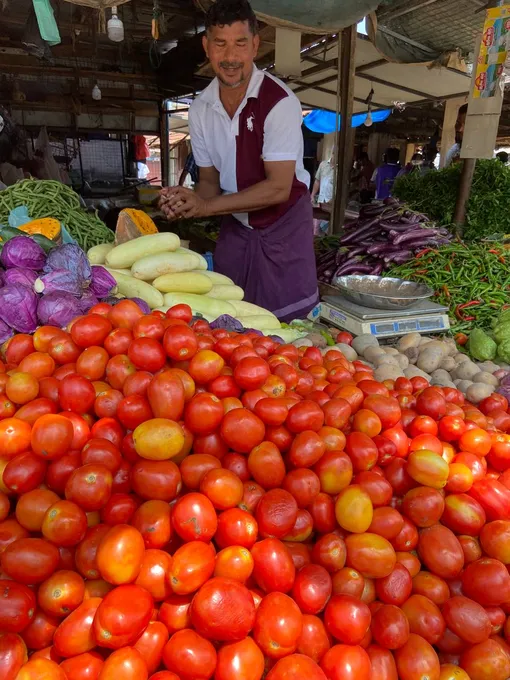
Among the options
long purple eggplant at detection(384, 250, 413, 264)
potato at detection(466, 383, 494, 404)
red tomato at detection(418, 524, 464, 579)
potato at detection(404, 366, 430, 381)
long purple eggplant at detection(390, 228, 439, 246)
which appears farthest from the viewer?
long purple eggplant at detection(390, 228, 439, 246)

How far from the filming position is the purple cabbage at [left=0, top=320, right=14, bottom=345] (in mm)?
1991

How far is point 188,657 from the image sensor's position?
38.7 inches

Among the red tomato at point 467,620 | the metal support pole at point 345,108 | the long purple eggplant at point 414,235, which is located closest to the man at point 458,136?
the metal support pole at point 345,108

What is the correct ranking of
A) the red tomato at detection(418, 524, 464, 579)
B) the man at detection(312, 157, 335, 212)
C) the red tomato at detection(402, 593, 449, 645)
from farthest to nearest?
1. the man at detection(312, 157, 335, 212)
2. the red tomato at detection(418, 524, 464, 579)
3. the red tomato at detection(402, 593, 449, 645)

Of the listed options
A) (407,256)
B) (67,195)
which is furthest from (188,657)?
(407,256)

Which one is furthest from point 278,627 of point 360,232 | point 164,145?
point 164,145

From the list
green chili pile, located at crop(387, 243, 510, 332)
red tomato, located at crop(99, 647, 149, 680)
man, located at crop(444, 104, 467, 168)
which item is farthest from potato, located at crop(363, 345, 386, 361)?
man, located at crop(444, 104, 467, 168)

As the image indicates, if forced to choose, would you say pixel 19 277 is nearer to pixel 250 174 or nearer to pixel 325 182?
pixel 250 174

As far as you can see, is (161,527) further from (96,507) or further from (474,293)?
(474,293)

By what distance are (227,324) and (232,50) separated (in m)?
1.63

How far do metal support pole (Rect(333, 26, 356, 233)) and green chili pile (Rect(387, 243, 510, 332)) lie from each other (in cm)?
209

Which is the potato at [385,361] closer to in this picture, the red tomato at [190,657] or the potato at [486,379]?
the potato at [486,379]

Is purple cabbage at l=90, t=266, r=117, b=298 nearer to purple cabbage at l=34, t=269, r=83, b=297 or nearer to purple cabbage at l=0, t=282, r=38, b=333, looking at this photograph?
purple cabbage at l=34, t=269, r=83, b=297

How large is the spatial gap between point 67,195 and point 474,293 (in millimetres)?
3276
